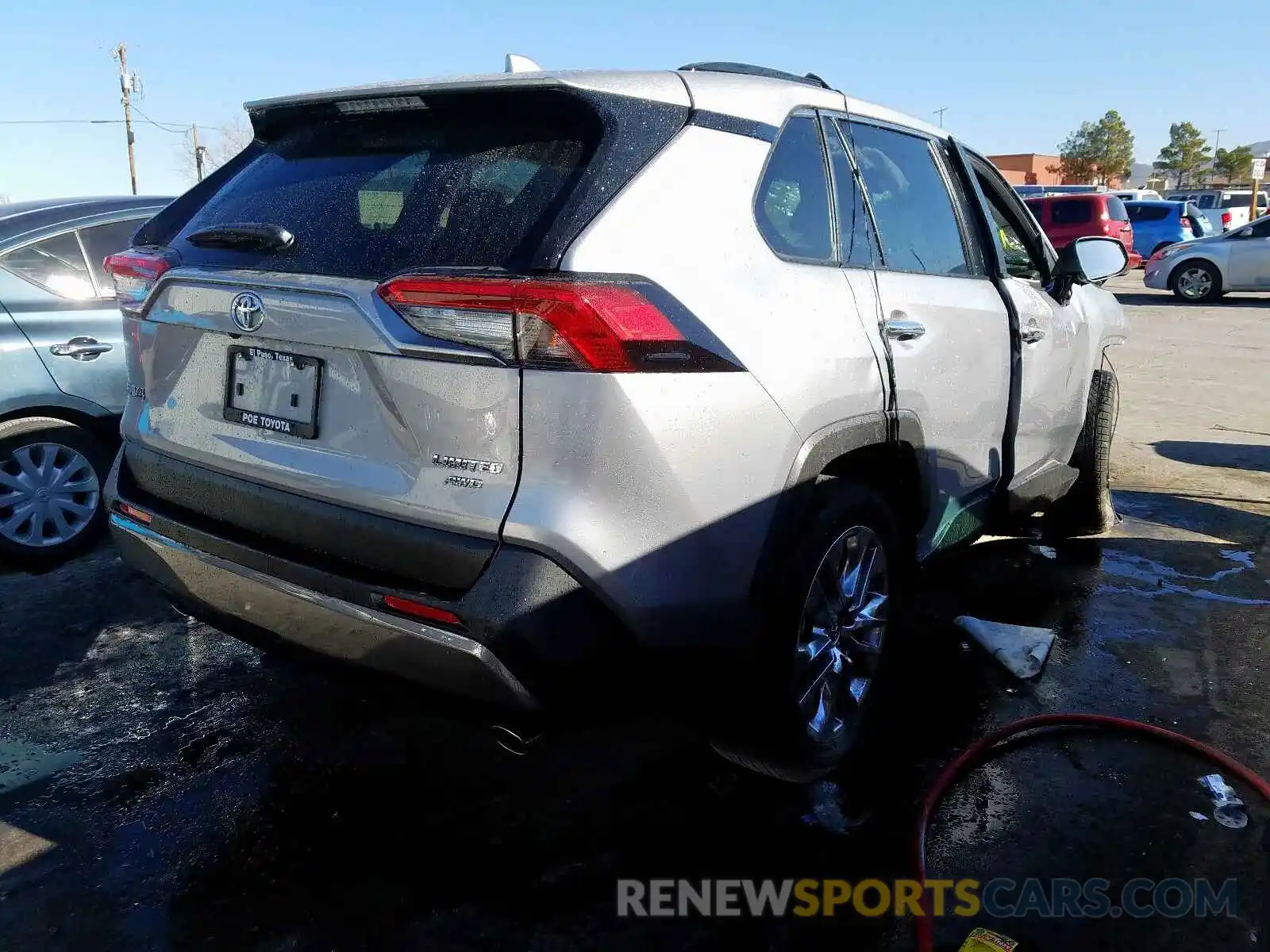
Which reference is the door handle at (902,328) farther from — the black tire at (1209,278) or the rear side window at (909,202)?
the black tire at (1209,278)

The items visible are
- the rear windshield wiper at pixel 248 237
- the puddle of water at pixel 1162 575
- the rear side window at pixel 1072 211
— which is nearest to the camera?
the rear windshield wiper at pixel 248 237

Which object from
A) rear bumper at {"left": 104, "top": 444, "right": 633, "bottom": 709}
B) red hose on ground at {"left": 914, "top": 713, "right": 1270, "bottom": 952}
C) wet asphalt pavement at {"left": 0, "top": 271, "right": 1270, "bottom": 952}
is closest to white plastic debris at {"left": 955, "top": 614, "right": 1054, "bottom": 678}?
wet asphalt pavement at {"left": 0, "top": 271, "right": 1270, "bottom": 952}

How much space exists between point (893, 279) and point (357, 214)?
151cm

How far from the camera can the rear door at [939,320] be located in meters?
2.85

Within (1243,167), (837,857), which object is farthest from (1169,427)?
(1243,167)

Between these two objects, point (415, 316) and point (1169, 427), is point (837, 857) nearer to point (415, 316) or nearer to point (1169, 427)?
point (415, 316)

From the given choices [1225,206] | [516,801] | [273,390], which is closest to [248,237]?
[273,390]

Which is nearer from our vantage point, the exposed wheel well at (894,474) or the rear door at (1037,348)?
the exposed wheel well at (894,474)

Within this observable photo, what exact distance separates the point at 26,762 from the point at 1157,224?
85.6 feet

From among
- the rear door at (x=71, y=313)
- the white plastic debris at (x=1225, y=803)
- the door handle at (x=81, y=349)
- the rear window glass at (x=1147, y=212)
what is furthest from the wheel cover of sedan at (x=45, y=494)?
the rear window glass at (x=1147, y=212)

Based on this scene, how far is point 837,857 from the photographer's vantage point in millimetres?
2484

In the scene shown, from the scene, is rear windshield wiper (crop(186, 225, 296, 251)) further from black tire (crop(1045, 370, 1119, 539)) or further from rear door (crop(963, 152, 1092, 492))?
black tire (crop(1045, 370, 1119, 539))

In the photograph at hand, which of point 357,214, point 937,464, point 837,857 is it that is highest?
point 357,214

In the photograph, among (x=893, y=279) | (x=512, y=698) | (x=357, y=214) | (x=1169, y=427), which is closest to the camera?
(x=512, y=698)
